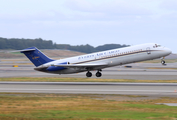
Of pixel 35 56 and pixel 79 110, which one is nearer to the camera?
pixel 79 110

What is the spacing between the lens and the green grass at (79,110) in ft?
52.6

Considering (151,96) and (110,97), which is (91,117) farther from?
(151,96)

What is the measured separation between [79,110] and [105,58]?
2401 cm

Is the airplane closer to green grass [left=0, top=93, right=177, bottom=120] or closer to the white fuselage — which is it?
the white fuselage

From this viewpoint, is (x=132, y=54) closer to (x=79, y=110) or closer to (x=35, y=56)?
(x=35, y=56)

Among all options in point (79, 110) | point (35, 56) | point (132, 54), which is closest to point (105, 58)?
point (132, 54)

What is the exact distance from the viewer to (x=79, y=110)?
61.0 ft

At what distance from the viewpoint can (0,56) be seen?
516ft

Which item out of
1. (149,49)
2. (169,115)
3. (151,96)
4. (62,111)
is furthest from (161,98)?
(149,49)

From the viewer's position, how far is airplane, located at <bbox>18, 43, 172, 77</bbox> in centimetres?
4081

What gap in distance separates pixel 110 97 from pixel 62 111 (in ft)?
26.4

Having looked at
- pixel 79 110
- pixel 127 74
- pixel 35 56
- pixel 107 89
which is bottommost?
pixel 79 110

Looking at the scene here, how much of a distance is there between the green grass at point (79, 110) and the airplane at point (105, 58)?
58.5 ft

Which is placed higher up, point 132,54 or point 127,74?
point 132,54
